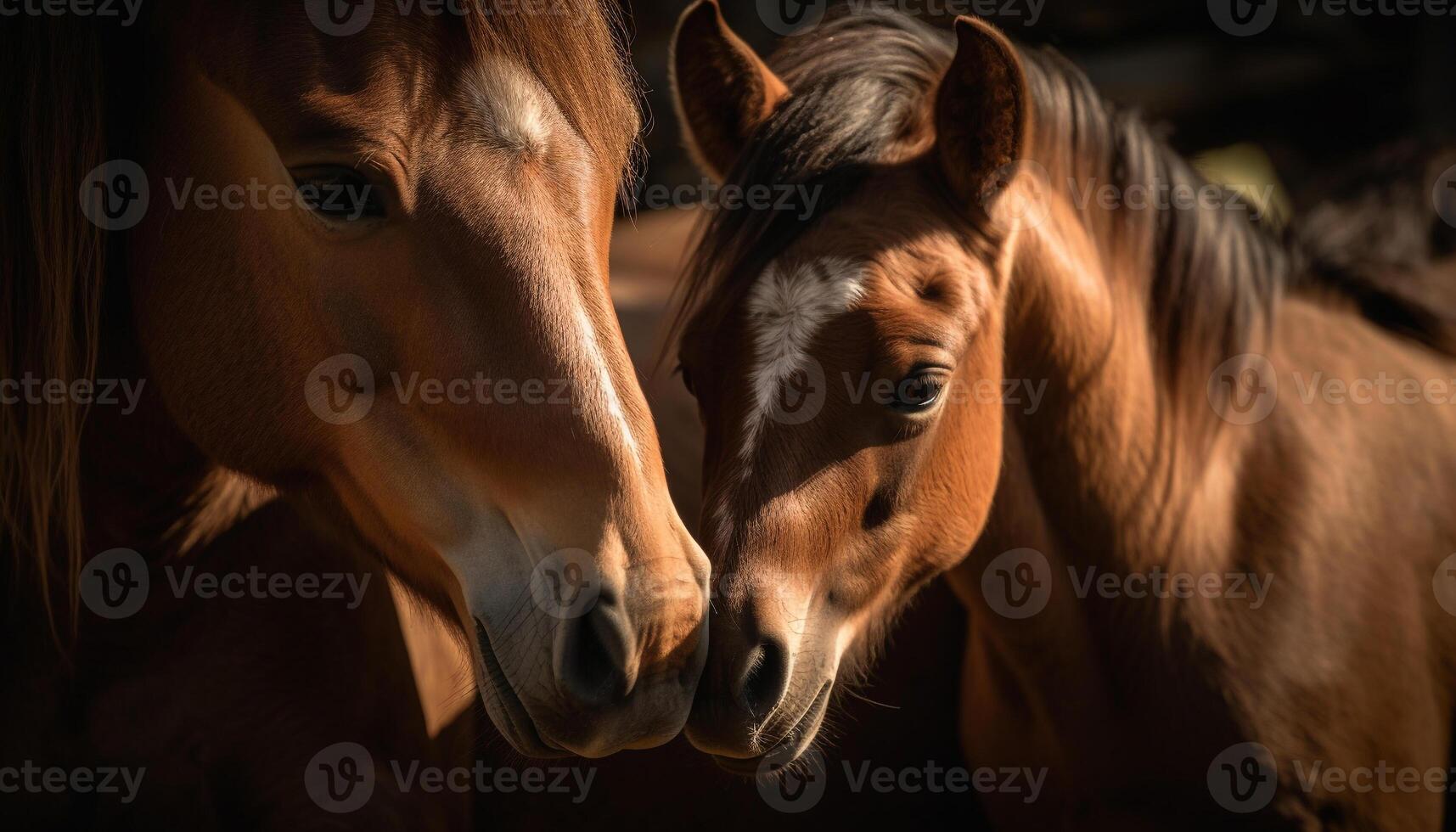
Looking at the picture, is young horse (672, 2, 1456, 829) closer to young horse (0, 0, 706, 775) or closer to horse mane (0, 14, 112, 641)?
young horse (0, 0, 706, 775)

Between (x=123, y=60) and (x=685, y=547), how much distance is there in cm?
110

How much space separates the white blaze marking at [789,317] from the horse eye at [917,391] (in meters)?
0.16

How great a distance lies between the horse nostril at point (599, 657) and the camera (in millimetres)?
1470

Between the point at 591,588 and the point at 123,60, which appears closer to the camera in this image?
the point at 591,588

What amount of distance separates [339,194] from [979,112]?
111cm

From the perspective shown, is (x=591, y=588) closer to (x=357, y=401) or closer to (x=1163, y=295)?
(x=357, y=401)

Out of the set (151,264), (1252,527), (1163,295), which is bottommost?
(1252,527)

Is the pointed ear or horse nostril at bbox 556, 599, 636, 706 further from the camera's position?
the pointed ear

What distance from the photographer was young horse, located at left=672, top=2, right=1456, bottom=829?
194cm

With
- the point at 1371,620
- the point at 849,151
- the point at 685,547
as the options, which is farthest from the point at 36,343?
the point at 1371,620

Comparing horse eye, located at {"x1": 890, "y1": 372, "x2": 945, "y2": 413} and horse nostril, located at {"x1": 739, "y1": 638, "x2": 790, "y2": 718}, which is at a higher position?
horse eye, located at {"x1": 890, "y1": 372, "x2": 945, "y2": 413}

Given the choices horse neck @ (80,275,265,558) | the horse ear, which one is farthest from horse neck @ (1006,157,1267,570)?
horse neck @ (80,275,265,558)

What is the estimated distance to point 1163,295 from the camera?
2510mm

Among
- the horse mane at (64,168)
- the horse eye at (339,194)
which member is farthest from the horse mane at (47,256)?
the horse eye at (339,194)
